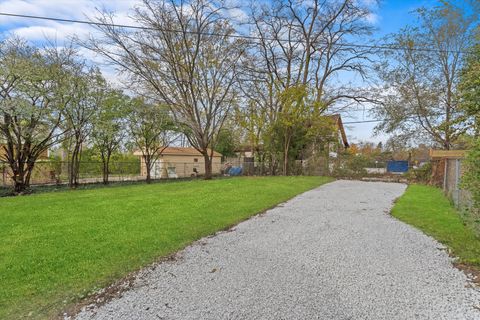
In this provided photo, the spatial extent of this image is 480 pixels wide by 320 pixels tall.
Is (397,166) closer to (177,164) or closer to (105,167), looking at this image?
A: (177,164)

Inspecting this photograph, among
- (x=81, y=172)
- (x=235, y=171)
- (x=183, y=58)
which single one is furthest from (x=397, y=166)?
(x=81, y=172)

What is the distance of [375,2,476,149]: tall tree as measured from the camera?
13.4 metres

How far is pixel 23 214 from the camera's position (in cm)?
613

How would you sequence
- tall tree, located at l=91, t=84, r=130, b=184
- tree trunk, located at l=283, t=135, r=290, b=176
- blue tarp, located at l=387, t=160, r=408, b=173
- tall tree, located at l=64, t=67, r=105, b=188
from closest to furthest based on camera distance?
tall tree, located at l=64, t=67, r=105, b=188
tall tree, located at l=91, t=84, r=130, b=184
tree trunk, located at l=283, t=135, r=290, b=176
blue tarp, located at l=387, t=160, r=408, b=173

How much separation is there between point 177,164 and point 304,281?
20525 millimetres

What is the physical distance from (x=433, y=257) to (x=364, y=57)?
17.7 meters

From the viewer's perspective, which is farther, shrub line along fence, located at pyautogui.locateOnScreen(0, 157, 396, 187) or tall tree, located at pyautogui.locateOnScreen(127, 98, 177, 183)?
tall tree, located at pyautogui.locateOnScreen(127, 98, 177, 183)

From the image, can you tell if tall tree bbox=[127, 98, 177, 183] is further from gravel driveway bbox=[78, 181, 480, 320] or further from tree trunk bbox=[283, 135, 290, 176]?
gravel driveway bbox=[78, 181, 480, 320]

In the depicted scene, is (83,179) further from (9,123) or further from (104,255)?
(104,255)

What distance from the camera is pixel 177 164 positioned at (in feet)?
73.8

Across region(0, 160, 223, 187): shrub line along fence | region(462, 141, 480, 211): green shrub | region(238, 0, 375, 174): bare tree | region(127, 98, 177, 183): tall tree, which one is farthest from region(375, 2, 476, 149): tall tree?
region(0, 160, 223, 187): shrub line along fence

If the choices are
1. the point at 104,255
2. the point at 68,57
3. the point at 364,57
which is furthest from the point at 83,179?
the point at 364,57

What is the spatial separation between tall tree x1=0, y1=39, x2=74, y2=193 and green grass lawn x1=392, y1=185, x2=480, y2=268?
497 inches

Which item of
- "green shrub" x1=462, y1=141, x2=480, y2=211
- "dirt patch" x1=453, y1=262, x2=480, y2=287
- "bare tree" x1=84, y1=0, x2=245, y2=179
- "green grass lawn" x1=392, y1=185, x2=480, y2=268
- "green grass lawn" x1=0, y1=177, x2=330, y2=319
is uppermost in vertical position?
"bare tree" x1=84, y1=0, x2=245, y2=179
